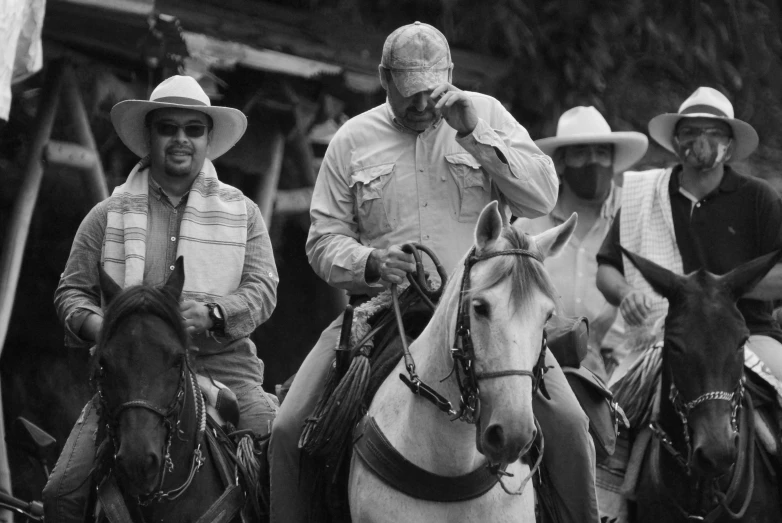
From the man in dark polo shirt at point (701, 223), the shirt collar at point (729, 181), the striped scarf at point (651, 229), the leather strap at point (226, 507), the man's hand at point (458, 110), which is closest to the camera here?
the man's hand at point (458, 110)

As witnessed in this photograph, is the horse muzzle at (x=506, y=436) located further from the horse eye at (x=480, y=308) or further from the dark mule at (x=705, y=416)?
the dark mule at (x=705, y=416)

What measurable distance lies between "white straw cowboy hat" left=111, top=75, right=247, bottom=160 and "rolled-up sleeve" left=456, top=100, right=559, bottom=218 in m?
1.47

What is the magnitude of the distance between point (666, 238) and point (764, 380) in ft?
3.35

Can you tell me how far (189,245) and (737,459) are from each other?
266 cm

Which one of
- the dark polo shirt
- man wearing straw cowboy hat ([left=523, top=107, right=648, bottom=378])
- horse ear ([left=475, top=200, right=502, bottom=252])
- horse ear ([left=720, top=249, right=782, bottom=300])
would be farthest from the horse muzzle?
man wearing straw cowboy hat ([left=523, top=107, right=648, bottom=378])

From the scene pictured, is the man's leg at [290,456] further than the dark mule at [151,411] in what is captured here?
Yes

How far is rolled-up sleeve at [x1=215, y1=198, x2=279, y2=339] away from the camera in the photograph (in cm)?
655

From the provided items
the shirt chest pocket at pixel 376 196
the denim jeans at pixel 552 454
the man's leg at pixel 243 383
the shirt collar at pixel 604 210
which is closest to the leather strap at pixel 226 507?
the denim jeans at pixel 552 454

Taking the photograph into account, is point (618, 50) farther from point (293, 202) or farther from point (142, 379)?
point (142, 379)

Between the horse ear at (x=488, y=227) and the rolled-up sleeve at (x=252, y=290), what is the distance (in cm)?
169

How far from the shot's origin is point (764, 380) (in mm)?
7133

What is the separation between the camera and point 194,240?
22.0 feet

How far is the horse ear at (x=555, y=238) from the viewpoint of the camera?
524 cm

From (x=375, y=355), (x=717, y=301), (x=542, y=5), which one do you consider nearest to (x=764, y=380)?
(x=717, y=301)
